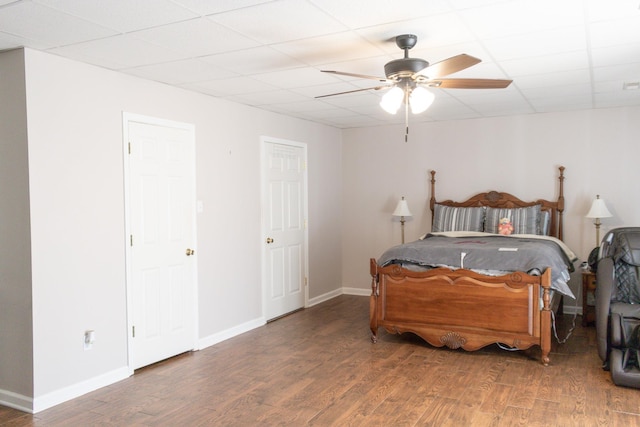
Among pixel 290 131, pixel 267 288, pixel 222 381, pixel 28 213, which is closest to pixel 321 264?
pixel 267 288

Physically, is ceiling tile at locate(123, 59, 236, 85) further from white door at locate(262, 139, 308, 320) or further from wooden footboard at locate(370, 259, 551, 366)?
wooden footboard at locate(370, 259, 551, 366)

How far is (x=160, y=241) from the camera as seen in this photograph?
435 centimetres

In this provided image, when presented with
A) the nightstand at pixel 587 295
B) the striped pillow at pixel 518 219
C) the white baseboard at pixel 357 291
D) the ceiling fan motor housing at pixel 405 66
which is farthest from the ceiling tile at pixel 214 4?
the white baseboard at pixel 357 291

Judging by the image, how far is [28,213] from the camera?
3.38 metres

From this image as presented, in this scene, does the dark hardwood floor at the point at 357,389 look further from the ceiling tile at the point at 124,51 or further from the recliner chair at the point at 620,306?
the ceiling tile at the point at 124,51

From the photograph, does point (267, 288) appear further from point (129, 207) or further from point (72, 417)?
point (72, 417)

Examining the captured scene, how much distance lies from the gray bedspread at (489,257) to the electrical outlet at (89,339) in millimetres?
2460

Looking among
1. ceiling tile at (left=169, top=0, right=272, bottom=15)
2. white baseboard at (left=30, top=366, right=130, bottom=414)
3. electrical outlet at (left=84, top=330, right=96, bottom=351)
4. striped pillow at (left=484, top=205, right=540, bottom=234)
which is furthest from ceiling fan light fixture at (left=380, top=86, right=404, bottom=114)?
striped pillow at (left=484, top=205, right=540, bottom=234)

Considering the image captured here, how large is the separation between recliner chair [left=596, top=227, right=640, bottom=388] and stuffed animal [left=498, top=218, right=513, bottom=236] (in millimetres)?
1422

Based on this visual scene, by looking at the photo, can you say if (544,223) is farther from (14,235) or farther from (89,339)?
(14,235)

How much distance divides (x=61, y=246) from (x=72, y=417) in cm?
110

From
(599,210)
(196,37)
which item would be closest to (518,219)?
(599,210)

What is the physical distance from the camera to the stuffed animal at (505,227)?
5.82m

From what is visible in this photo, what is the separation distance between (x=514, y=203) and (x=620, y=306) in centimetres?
240
